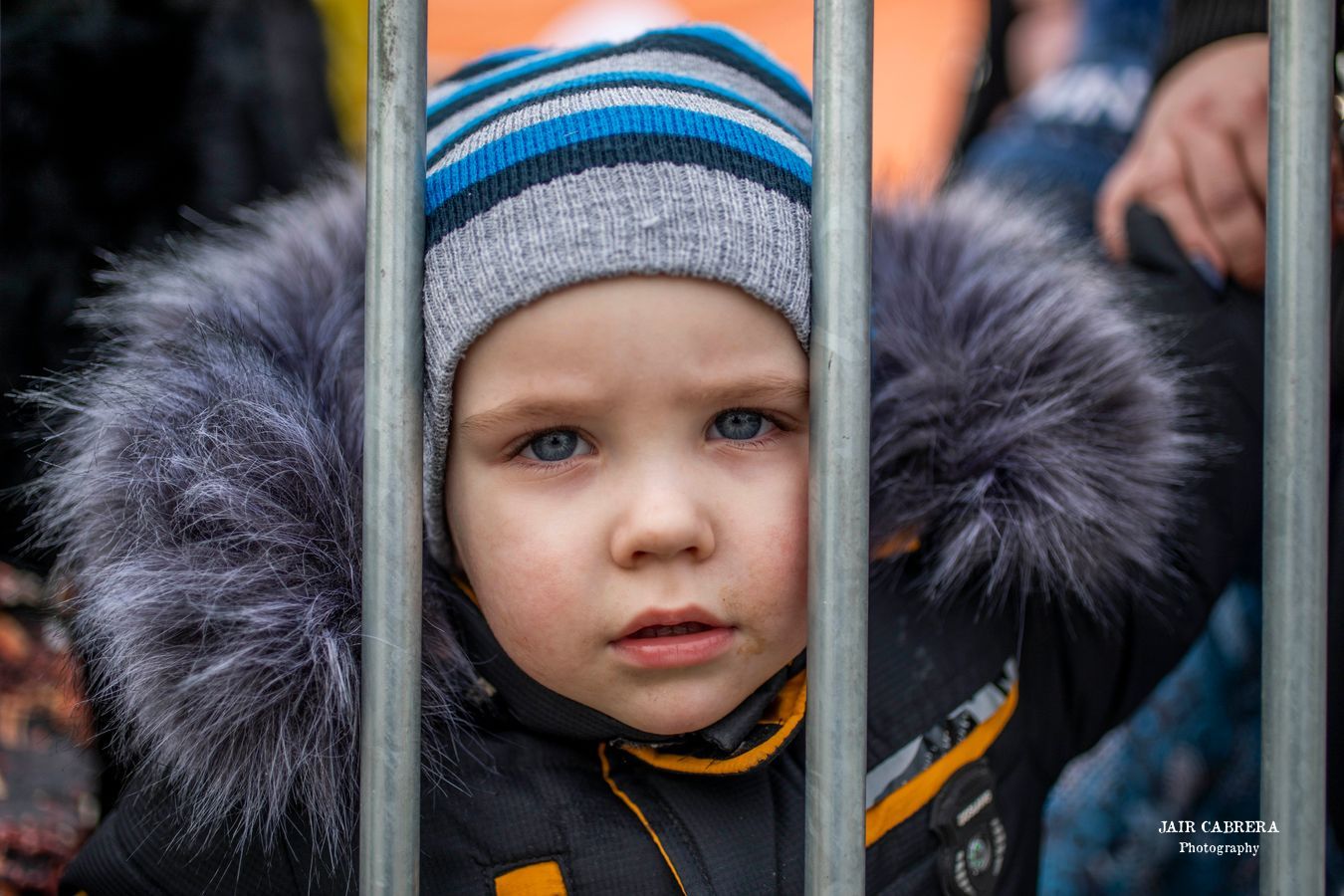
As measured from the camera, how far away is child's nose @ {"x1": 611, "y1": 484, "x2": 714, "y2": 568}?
2.34 ft

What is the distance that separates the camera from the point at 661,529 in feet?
2.33

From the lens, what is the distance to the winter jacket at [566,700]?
2.59 feet

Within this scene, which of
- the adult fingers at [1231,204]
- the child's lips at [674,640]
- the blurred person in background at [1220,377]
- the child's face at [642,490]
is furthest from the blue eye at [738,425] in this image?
the adult fingers at [1231,204]

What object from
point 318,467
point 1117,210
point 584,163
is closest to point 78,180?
point 318,467

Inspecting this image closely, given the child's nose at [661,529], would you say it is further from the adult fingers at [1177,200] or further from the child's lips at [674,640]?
the adult fingers at [1177,200]

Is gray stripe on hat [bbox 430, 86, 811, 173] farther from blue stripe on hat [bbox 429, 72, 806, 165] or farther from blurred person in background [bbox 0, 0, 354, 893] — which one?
blurred person in background [bbox 0, 0, 354, 893]

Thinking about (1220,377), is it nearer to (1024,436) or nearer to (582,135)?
(1024,436)

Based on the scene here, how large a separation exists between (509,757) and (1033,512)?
0.50 m

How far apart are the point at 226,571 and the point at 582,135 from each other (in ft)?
1.34

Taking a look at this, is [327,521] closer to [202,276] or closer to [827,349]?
[202,276]

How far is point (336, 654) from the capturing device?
789 mm

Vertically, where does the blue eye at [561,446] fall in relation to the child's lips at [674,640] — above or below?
above

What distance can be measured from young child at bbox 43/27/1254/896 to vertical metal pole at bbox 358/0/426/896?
118mm

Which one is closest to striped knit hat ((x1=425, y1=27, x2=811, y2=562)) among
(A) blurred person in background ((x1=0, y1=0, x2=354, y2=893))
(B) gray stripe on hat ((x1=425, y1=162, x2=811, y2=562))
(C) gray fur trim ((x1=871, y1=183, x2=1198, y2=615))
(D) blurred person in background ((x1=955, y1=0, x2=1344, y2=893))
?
(B) gray stripe on hat ((x1=425, y1=162, x2=811, y2=562))
